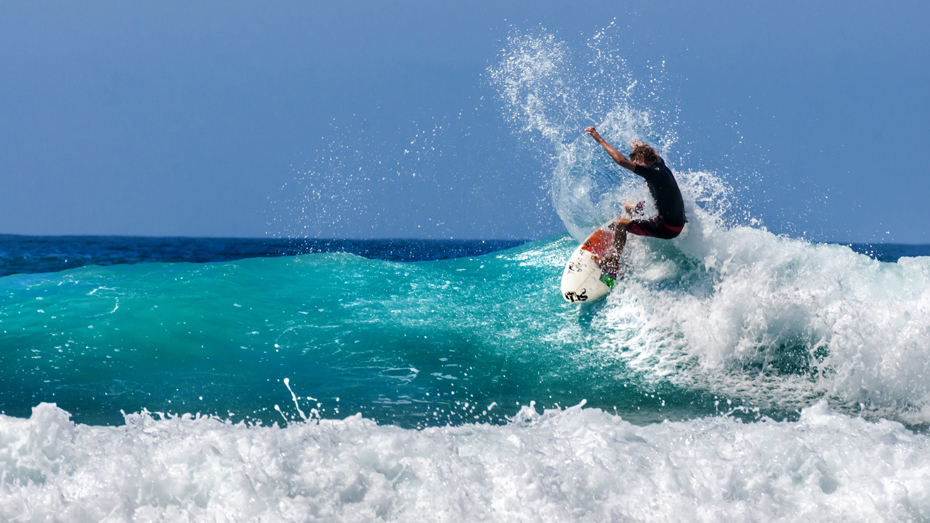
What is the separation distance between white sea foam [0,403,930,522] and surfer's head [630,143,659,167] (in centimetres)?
458

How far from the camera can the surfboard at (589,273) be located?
26.7 ft

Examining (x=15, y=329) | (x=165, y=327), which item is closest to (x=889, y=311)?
(x=165, y=327)

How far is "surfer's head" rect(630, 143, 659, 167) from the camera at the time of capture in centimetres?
754

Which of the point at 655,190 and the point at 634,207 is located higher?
the point at 655,190

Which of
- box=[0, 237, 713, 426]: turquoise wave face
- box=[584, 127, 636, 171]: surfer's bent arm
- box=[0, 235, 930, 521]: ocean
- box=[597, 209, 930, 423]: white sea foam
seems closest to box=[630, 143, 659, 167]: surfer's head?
box=[584, 127, 636, 171]: surfer's bent arm

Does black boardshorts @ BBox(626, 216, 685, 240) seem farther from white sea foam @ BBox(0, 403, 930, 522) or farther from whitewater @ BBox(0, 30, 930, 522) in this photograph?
white sea foam @ BBox(0, 403, 930, 522)

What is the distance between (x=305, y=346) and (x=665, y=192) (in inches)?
196

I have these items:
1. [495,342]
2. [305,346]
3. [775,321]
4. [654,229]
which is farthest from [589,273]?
[305,346]

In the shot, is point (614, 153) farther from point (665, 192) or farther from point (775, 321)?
point (775, 321)

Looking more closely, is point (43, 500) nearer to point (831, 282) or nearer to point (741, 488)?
point (741, 488)

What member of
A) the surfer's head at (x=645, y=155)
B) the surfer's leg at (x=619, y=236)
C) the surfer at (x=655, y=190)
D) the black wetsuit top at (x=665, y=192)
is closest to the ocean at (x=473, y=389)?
the surfer's leg at (x=619, y=236)

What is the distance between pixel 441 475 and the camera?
3156mm

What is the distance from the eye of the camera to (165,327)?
7086 millimetres

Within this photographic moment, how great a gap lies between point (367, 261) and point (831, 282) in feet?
25.4
